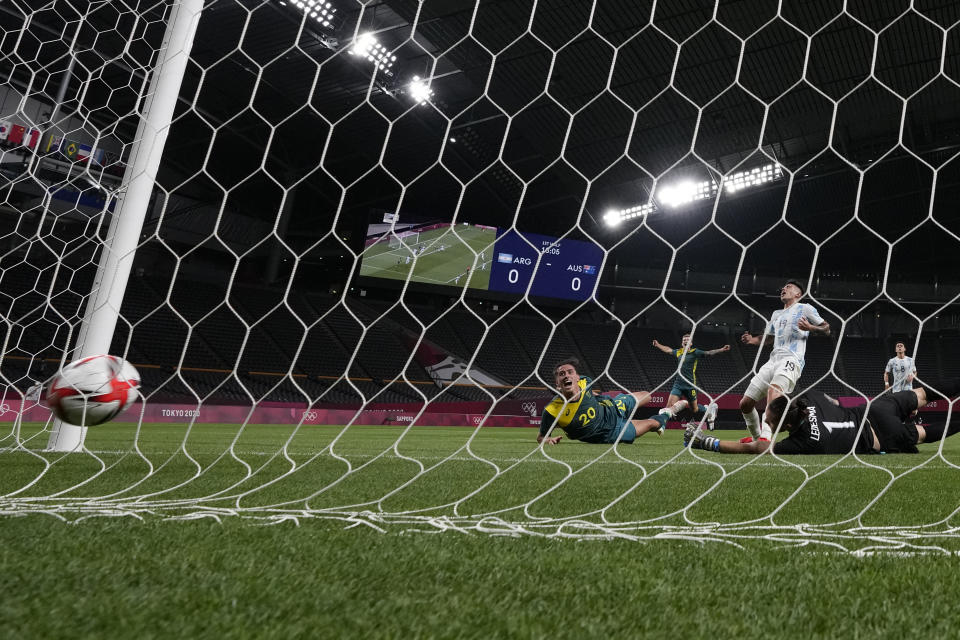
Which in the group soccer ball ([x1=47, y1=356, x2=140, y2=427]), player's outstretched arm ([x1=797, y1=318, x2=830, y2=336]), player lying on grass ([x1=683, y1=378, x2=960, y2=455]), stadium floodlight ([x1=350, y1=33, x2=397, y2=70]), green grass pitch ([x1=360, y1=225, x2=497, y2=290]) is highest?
stadium floodlight ([x1=350, y1=33, x2=397, y2=70])

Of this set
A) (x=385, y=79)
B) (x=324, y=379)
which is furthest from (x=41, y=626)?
(x=324, y=379)

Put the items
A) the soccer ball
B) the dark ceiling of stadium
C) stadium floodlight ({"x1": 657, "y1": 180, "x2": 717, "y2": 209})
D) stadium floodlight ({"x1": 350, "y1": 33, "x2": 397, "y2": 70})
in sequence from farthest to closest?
1. stadium floodlight ({"x1": 657, "y1": 180, "x2": 717, "y2": 209})
2. stadium floodlight ({"x1": 350, "y1": 33, "x2": 397, "y2": 70})
3. the dark ceiling of stadium
4. the soccer ball

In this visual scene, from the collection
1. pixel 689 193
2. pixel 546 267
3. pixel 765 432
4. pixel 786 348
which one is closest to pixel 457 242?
pixel 546 267

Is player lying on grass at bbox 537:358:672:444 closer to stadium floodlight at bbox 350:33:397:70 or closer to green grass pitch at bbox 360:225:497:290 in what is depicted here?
stadium floodlight at bbox 350:33:397:70

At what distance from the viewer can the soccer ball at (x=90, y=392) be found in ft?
6.54

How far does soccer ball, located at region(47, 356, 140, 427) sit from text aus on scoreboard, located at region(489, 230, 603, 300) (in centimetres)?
1232

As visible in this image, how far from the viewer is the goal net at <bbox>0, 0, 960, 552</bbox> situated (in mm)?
2045

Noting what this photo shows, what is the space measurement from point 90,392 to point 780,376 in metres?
3.98

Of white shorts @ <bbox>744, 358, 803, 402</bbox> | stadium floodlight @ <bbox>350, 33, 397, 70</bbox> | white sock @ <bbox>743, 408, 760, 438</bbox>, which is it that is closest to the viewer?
white shorts @ <bbox>744, 358, 803, 402</bbox>

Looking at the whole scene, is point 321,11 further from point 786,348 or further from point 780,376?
point 780,376

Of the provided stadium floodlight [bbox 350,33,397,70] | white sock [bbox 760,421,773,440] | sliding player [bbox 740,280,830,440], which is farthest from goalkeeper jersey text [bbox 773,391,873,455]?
stadium floodlight [bbox 350,33,397,70]

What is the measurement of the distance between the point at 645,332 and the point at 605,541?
1969cm

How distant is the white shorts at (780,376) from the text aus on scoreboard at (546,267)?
1004 cm

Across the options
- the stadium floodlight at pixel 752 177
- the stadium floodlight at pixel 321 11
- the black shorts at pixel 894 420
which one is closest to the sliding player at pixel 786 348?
the black shorts at pixel 894 420
